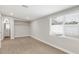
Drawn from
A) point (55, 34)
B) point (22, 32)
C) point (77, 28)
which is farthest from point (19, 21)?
point (77, 28)

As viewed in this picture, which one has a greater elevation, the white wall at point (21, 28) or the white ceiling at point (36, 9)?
the white ceiling at point (36, 9)

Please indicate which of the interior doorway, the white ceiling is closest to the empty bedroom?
the white ceiling

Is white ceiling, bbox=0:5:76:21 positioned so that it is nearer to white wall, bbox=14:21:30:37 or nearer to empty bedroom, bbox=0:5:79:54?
empty bedroom, bbox=0:5:79:54

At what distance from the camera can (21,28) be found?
34.1ft

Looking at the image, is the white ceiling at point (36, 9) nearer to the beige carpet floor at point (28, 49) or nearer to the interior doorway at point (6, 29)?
the beige carpet floor at point (28, 49)

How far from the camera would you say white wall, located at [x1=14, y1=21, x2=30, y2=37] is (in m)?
10.1

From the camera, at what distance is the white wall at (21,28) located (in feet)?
33.0

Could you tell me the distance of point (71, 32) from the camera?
12.7 feet

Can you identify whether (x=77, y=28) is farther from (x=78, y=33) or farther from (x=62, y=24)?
(x=62, y=24)

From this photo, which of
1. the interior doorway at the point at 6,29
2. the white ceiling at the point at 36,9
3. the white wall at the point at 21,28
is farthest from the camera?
the white wall at the point at 21,28

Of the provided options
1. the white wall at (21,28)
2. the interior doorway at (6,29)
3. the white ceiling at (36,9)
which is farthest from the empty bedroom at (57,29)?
the white wall at (21,28)

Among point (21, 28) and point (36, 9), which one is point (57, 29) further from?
point (21, 28)

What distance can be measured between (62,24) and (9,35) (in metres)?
6.05

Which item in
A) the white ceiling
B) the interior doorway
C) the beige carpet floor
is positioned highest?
the white ceiling
